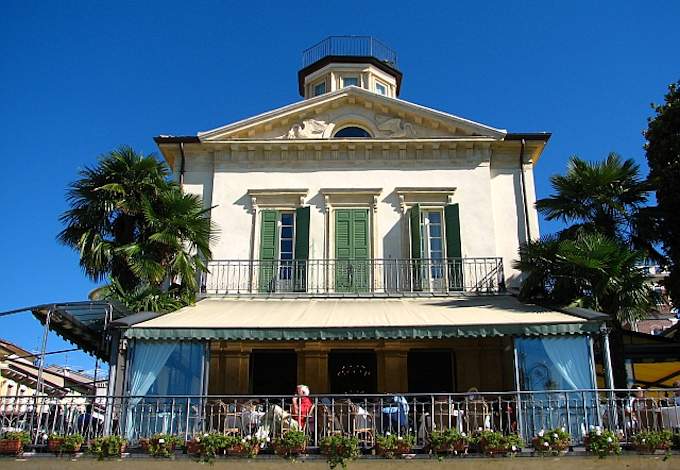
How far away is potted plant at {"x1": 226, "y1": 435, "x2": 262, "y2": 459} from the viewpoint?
12.4 metres

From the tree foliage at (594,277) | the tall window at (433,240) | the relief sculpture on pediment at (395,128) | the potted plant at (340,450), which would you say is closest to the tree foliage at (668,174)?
the tree foliage at (594,277)

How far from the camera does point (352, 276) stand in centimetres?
1873

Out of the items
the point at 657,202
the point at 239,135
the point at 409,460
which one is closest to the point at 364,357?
the point at 409,460

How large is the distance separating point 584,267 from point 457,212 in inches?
171

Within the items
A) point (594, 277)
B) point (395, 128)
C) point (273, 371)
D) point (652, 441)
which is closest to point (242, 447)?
point (273, 371)

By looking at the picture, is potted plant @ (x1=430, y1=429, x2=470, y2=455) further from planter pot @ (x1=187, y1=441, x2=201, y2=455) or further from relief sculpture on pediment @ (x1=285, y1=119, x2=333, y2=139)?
relief sculpture on pediment @ (x1=285, y1=119, x2=333, y2=139)

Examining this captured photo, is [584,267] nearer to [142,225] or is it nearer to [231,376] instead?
[231,376]

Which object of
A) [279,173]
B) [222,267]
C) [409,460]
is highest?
[279,173]

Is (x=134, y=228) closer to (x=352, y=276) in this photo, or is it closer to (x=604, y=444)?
(x=352, y=276)

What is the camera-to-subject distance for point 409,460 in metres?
12.3

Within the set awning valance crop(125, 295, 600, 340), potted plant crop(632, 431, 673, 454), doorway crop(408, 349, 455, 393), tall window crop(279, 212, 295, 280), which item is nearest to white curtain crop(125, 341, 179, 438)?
awning valance crop(125, 295, 600, 340)

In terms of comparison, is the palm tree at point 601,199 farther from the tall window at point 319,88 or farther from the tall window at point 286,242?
the tall window at point 319,88

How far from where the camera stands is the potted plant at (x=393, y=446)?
12.3 meters

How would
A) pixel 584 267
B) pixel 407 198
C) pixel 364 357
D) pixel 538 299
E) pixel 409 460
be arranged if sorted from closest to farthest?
pixel 409 460 < pixel 584 267 < pixel 538 299 < pixel 364 357 < pixel 407 198
